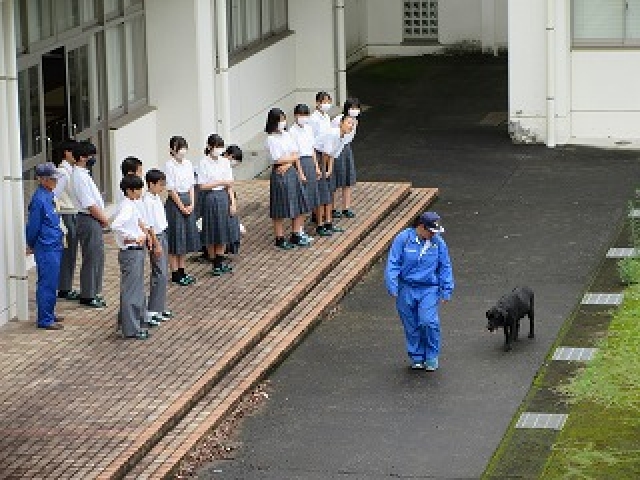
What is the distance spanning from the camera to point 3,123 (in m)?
18.2

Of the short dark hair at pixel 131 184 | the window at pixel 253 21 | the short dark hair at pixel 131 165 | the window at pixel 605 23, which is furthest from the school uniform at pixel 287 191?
the window at pixel 605 23

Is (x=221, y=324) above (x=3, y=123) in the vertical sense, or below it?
below

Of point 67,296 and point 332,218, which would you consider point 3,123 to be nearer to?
point 67,296

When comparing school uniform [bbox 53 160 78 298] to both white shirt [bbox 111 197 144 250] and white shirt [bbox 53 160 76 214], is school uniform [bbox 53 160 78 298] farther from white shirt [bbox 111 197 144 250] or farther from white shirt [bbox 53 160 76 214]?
white shirt [bbox 111 197 144 250]

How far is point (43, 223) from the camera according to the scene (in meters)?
18.0

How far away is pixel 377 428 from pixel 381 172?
35.3 feet

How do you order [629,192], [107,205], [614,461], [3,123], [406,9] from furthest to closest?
[406,9], [629,192], [107,205], [3,123], [614,461]

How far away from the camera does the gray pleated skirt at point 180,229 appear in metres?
19.5

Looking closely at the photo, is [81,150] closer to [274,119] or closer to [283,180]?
[274,119]

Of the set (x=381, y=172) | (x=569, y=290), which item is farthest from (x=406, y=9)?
(x=569, y=290)

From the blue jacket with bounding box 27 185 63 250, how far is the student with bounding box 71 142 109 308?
1.70 feet

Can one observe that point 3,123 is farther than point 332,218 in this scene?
No

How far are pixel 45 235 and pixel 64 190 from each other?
0.83 metres

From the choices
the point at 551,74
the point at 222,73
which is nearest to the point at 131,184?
the point at 222,73
